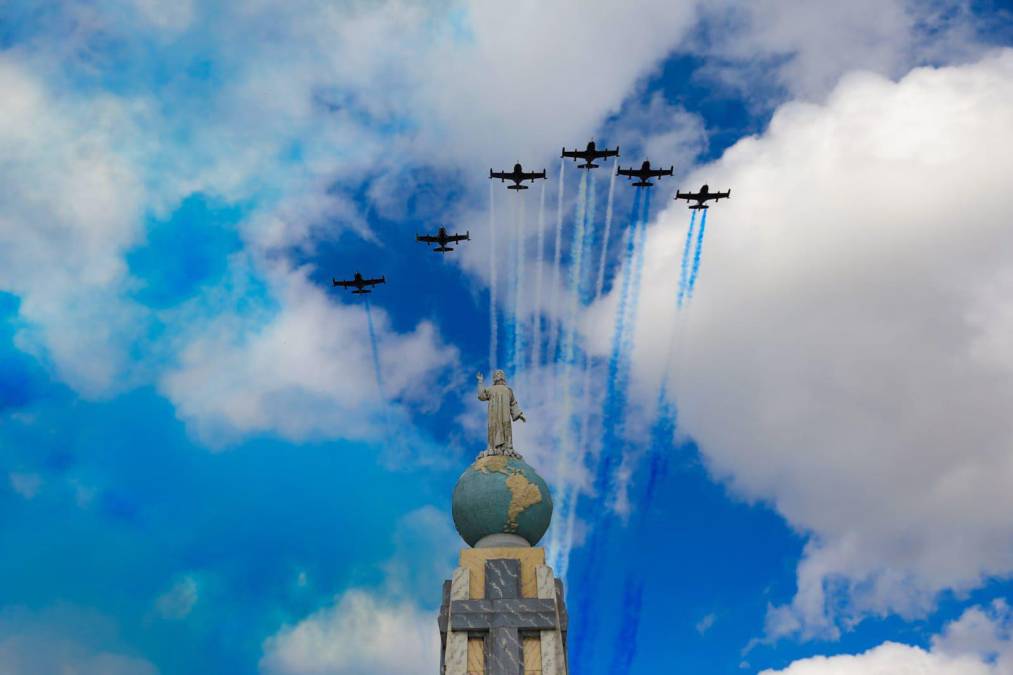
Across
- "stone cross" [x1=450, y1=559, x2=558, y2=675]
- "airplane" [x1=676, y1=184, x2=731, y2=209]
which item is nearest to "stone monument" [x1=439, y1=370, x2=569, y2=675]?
"stone cross" [x1=450, y1=559, x2=558, y2=675]

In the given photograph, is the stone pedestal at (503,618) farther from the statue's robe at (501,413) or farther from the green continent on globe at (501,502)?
the statue's robe at (501,413)

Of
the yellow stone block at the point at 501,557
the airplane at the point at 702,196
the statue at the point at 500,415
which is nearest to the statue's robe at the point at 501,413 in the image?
the statue at the point at 500,415

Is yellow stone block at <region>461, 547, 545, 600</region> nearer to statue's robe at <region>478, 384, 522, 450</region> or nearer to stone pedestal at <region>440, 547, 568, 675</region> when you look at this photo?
stone pedestal at <region>440, 547, 568, 675</region>

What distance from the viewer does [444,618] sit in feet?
76.5

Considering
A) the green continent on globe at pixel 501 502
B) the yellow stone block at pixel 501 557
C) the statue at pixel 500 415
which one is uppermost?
the statue at pixel 500 415

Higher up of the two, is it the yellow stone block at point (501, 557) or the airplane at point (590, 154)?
the airplane at point (590, 154)

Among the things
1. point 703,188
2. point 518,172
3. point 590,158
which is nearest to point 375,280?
point 518,172

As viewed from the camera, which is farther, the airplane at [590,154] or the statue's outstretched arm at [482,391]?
the airplane at [590,154]

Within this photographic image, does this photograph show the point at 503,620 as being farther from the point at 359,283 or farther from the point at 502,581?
the point at 359,283

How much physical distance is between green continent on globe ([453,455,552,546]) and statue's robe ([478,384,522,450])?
2.68 feet

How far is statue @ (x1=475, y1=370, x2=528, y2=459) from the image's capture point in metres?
26.4

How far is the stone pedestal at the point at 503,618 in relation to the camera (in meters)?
22.5

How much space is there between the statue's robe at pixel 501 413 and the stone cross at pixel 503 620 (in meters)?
4.52

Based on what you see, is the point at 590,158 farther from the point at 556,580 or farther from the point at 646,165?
the point at 556,580
